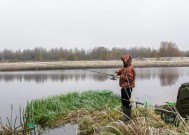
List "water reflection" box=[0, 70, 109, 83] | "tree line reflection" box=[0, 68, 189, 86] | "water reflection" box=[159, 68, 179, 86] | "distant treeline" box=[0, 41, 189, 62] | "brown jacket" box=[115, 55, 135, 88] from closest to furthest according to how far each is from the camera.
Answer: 1. "brown jacket" box=[115, 55, 135, 88]
2. "water reflection" box=[159, 68, 179, 86]
3. "tree line reflection" box=[0, 68, 189, 86]
4. "water reflection" box=[0, 70, 109, 83]
5. "distant treeline" box=[0, 41, 189, 62]

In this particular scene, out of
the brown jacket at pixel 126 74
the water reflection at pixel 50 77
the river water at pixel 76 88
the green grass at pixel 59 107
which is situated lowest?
the water reflection at pixel 50 77

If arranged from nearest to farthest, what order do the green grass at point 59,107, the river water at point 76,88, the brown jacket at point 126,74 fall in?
the brown jacket at point 126,74 → the green grass at point 59,107 → the river water at point 76,88

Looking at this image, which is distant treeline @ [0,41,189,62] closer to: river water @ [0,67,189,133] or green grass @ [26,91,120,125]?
river water @ [0,67,189,133]

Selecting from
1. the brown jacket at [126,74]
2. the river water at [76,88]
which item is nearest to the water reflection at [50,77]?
the river water at [76,88]

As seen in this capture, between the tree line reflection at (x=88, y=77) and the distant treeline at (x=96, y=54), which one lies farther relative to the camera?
the distant treeline at (x=96, y=54)

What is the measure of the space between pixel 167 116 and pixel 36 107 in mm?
4588

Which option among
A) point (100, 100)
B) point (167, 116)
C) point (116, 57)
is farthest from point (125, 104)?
point (116, 57)

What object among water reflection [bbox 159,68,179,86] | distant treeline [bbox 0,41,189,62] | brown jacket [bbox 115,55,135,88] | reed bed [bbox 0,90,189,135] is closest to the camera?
reed bed [bbox 0,90,189,135]

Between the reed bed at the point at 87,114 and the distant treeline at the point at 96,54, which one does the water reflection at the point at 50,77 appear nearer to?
the reed bed at the point at 87,114

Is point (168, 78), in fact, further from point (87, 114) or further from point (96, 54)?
point (96, 54)

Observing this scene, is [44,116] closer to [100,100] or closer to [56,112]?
[56,112]

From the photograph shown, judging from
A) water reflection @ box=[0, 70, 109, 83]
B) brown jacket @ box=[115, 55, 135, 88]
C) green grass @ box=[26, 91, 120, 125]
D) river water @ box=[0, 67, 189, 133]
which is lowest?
water reflection @ box=[0, 70, 109, 83]

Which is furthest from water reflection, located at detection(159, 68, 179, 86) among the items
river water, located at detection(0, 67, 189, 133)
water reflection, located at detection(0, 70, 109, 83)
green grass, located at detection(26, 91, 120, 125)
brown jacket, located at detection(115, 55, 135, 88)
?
brown jacket, located at detection(115, 55, 135, 88)

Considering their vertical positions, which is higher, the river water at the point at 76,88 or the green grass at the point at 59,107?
the green grass at the point at 59,107
